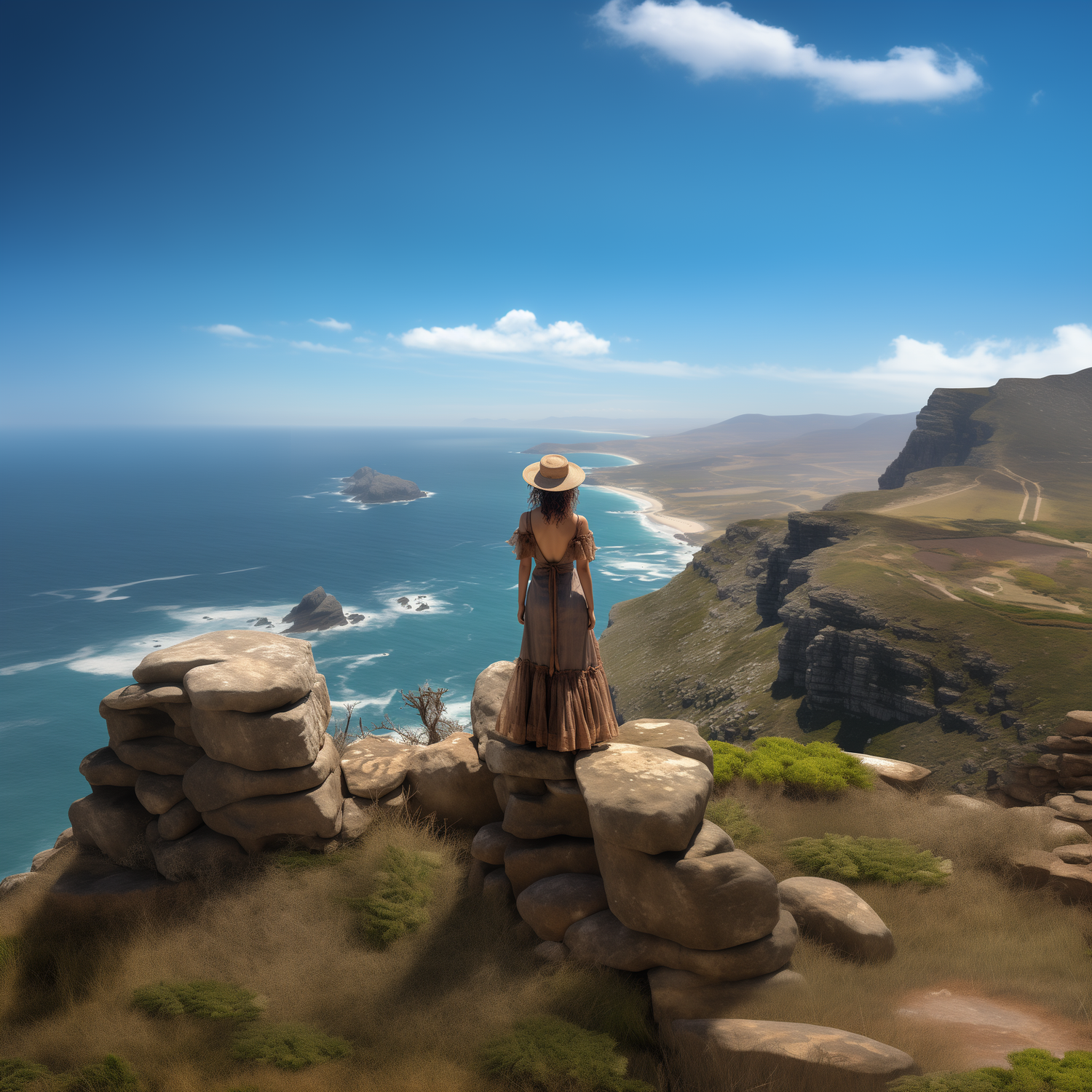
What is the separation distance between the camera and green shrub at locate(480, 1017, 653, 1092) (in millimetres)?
6055

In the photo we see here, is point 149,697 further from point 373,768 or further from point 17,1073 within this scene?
point 17,1073

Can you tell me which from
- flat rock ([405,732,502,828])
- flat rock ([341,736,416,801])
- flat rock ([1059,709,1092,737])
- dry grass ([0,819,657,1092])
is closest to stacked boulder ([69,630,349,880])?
flat rock ([341,736,416,801])

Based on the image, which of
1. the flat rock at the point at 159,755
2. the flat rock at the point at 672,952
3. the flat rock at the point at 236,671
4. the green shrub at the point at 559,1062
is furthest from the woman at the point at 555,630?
the flat rock at the point at 159,755

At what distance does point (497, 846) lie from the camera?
9328 mm

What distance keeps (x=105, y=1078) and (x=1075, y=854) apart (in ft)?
45.8

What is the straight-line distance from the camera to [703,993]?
7.11 metres

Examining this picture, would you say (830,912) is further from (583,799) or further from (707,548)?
(707,548)

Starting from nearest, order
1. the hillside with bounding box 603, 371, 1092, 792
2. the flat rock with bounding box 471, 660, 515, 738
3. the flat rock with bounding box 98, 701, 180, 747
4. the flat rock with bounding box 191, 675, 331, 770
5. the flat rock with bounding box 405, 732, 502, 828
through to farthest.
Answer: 1. the flat rock with bounding box 191, 675, 331, 770
2. the flat rock with bounding box 98, 701, 180, 747
3. the flat rock with bounding box 405, 732, 502, 828
4. the flat rock with bounding box 471, 660, 515, 738
5. the hillside with bounding box 603, 371, 1092, 792

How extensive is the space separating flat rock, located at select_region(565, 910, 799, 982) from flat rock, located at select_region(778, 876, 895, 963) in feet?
3.15

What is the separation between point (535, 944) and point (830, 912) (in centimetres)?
407

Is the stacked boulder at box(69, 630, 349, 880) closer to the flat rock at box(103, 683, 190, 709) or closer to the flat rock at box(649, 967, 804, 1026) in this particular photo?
the flat rock at box(103, 683, 190, 709)

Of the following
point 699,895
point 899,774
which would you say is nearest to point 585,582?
point 699,895

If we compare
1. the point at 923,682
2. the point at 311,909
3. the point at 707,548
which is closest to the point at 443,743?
the point at 311,909

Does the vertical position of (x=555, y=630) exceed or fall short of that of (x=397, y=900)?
it exceeds it
